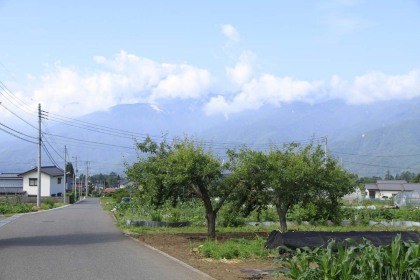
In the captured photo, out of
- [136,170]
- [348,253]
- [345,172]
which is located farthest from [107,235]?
[348,253]

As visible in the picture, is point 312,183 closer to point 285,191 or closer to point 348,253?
point 285,191

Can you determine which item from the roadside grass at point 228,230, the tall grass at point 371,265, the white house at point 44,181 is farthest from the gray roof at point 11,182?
the tall grass at point 371,265

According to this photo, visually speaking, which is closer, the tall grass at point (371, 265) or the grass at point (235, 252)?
the tall grass at point (371, 265)

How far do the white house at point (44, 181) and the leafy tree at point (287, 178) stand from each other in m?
61.8

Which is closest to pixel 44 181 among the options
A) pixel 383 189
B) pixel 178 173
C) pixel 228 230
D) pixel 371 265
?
pixel 228 230

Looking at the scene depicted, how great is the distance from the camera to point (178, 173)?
56.9 ft

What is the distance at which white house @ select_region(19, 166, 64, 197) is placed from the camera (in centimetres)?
7619

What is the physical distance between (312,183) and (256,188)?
6.79 ft

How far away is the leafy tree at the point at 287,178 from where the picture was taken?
712 inches

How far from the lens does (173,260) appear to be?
13297 mm

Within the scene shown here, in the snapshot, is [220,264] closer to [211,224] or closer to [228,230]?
[211,224]

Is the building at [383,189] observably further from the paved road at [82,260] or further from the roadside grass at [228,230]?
the paved road at [82,260]

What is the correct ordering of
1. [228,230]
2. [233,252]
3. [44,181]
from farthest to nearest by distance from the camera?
[44,181]
[228,230]
[233,252]

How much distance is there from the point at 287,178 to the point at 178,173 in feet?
12.4
